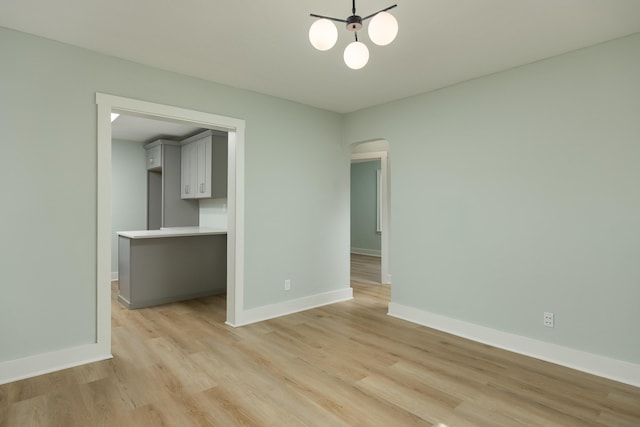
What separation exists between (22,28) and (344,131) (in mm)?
3417

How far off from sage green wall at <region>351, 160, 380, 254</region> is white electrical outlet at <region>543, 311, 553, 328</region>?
6275mm

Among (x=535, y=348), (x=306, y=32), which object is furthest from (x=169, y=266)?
(x=535, y=348)

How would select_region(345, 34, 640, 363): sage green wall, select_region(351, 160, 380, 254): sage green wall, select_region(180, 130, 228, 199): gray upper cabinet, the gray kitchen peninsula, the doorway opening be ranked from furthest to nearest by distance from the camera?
select_region(351, 160, 380, 254): sage green wall < the doorway opening < select_region(180, 130, 228, 199): gray upper cabinet < the gray kitchen peninsula < select_region(345, 34, 640, 363): sage green wall

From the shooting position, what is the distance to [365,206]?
9.66m

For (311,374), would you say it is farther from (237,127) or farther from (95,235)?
(237,127)

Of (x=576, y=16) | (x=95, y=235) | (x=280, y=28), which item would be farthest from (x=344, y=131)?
(x=95, y=235)

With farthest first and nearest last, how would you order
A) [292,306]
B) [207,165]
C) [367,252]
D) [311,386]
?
[367,252] < [207,165] < [292,306] < [311,386]

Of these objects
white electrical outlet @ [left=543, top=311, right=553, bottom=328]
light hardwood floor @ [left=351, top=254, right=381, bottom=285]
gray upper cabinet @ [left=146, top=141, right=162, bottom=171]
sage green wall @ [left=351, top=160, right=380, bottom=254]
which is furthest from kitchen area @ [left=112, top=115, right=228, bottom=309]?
sage green wall @ [left=351, top=160, right=380, bottom=254]

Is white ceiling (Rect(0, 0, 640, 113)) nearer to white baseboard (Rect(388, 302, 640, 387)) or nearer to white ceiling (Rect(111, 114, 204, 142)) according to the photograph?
white ceiling (Rect(111, 114, 204, 142))

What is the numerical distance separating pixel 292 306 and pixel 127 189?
4190mm

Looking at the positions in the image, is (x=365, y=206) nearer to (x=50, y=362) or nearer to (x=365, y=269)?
(x=365, y=269)

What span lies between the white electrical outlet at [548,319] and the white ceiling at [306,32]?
7.12 feet

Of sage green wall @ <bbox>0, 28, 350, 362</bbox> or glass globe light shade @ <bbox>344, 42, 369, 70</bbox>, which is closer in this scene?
glass globe light shade @ <bbox>344, 42, 369, 70</bbox>

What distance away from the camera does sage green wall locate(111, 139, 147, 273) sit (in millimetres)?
6348
